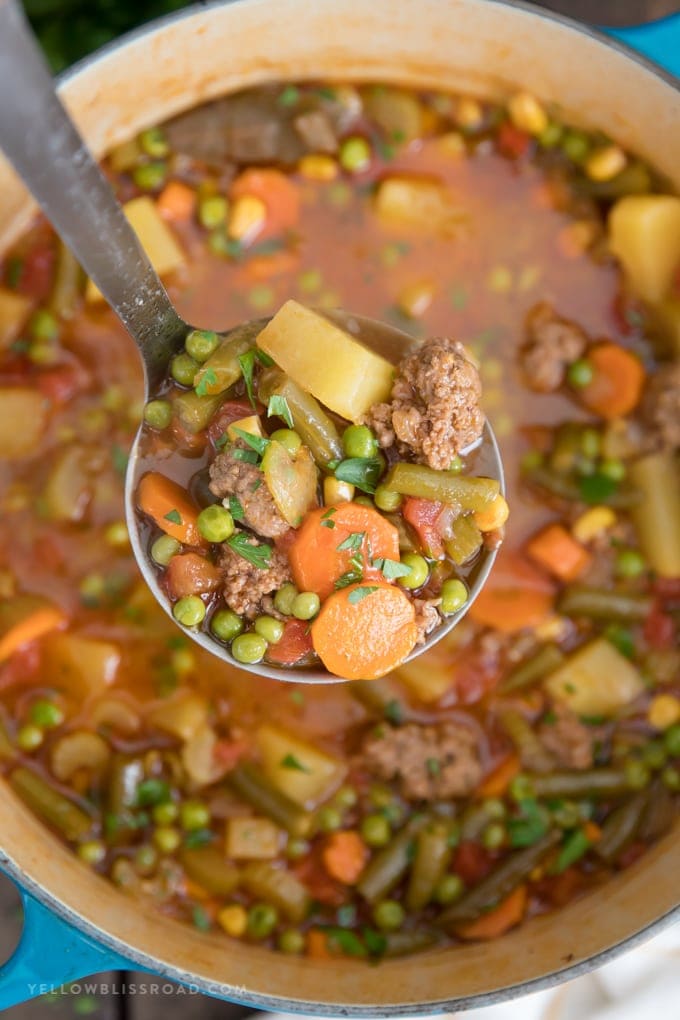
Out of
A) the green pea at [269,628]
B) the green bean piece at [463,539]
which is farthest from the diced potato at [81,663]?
the green bean piece at [463,539]

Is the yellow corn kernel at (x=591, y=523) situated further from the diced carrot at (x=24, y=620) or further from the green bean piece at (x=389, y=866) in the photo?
the diced carrot at (x=24, y=620)

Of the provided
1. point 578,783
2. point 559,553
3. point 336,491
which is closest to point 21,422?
point 336,491

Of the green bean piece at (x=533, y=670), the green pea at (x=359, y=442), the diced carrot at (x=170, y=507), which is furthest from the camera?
the green bean piece at (x=533, y=670)

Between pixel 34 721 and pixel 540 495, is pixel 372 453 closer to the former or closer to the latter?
pixel 540 495

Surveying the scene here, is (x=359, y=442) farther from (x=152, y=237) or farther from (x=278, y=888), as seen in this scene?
(x=278, y=888)

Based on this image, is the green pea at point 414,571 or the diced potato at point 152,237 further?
the diced potato at point 152,237

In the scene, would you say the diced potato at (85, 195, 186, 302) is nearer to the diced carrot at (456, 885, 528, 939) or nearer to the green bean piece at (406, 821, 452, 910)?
the green bean piece at (406, 821, 452, 910)

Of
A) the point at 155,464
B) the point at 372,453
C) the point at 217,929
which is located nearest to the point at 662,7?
the point at 372,453
